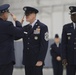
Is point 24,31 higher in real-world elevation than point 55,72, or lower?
higher

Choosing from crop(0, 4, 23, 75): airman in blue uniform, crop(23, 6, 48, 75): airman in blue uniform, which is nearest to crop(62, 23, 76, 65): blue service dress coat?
crop(23, 6, 48, 75): airman in blue uniform

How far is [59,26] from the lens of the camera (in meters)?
15.9

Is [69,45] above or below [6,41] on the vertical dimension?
below

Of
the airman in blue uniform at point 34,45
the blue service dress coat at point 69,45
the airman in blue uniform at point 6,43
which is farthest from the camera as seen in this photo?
the blue service dress coat at point 69,45

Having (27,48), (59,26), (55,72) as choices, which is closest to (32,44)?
(27,48)

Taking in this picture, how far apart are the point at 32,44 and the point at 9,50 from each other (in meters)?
0.63

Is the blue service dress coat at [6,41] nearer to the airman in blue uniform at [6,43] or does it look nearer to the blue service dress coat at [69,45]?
the airman in blue uniform at [6,43]

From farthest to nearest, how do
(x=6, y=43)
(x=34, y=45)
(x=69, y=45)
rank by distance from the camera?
(x=69, y=45) < (x=34, y=45) < (x=6, y=43)

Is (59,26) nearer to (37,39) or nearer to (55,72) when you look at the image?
(55,72)

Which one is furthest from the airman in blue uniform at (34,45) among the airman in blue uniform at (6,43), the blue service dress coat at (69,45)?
the airman in blue uniform at (6,43)

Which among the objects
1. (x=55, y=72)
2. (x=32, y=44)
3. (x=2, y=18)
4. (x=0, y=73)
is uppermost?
(x=2, y=18)

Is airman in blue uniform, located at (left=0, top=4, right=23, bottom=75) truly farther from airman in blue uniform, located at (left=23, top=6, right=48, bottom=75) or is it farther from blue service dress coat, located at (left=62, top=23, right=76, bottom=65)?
blue service dress coat, located at (left=62, top=23, right=76, bottom=65)

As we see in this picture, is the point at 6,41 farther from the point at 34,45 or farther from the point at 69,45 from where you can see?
the point at 69,45


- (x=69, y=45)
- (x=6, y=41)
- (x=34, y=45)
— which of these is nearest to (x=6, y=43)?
(x=6, y=41)
